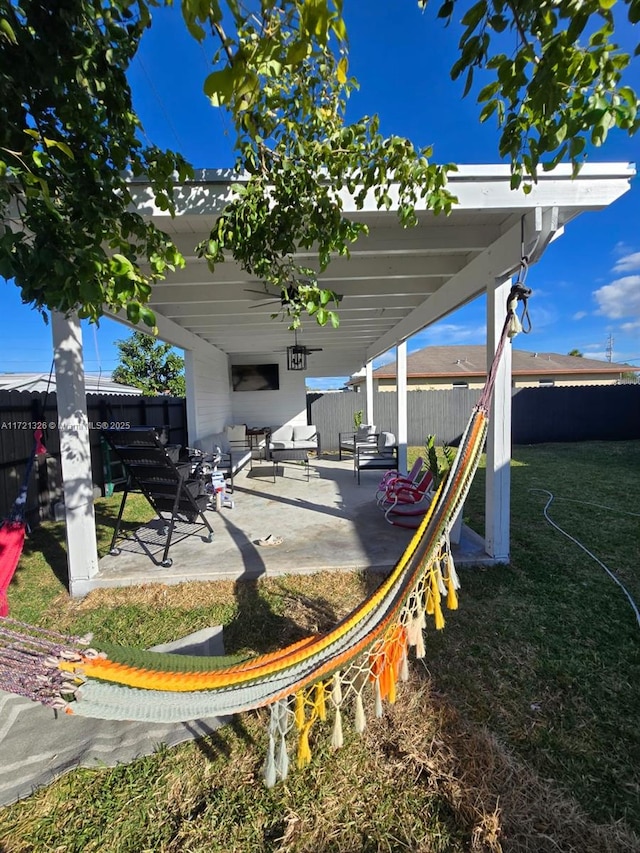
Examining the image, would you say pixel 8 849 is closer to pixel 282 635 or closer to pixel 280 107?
pixel 282 635

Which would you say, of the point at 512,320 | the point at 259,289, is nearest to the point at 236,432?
the point at 259,289

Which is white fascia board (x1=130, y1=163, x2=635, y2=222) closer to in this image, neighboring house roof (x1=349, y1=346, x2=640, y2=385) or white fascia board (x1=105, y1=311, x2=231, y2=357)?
white fascia board (x1=105, y1=311, x2=231, y2=357)

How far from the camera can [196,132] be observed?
12.3 feet

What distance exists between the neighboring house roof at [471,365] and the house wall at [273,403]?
635cm

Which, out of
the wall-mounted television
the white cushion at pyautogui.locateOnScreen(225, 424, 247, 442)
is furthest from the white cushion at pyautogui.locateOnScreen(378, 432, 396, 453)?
Answer: the wall-mounted television

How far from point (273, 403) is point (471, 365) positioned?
11.8 m

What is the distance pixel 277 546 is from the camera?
142 inches

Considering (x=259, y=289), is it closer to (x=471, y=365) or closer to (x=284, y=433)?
(x=284, y=433)

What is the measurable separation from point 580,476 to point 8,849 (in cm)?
805

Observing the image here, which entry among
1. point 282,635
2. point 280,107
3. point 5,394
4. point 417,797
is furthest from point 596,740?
point 5,394

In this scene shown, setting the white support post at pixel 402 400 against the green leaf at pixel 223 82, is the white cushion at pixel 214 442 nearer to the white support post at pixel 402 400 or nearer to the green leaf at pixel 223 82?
the white support post at pixel 402 400

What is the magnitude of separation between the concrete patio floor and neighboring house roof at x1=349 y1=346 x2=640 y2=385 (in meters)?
11.8

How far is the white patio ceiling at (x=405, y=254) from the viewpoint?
238 centimetres

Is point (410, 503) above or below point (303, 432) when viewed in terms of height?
below
